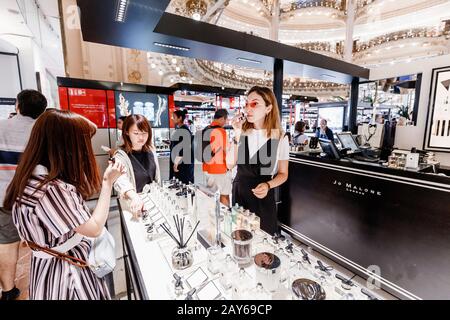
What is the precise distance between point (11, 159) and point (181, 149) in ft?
7.51

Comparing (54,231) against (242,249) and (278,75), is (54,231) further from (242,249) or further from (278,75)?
(278,75)

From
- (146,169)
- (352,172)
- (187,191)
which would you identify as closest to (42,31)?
(146,169)

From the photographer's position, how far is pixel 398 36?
36.8 ft

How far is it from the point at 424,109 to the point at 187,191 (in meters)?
4.43

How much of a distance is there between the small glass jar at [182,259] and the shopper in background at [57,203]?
0.36m

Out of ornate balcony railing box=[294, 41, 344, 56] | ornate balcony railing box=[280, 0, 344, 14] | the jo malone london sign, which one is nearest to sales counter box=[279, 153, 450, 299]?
the jo malone london sign

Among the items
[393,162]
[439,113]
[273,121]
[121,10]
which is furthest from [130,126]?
[439,113]

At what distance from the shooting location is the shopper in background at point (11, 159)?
1912 mm

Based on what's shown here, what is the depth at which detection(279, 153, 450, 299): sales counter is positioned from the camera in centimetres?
180

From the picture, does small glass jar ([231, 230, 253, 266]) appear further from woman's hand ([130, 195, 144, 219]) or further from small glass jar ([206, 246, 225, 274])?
woman's hand ([130, 195, 144, 219])

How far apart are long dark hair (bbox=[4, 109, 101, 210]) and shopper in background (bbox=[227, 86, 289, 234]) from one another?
3.85 feet

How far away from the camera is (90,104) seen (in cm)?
483

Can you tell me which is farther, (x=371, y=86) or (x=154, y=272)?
(x=371, y=86)
